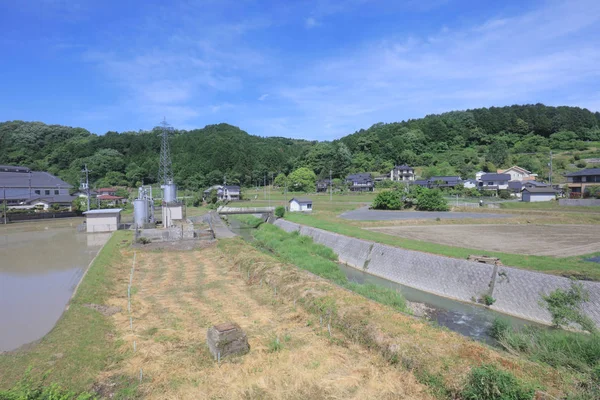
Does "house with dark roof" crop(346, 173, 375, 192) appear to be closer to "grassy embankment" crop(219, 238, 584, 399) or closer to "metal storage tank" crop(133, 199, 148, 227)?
"metal storage tank" crop(133, 199, 148, 227)

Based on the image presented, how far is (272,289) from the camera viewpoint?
14344 mm

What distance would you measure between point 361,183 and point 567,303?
190 feet

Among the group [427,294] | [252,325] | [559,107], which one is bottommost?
[427,294]

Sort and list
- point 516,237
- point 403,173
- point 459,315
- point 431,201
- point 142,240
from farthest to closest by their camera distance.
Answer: point 403,173, point 431,201, point 142,240, point 516,237, point 459,315

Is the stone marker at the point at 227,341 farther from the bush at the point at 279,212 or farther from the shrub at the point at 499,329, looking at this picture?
the bush at the point at 279,212

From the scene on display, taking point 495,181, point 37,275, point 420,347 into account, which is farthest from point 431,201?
point 37,275

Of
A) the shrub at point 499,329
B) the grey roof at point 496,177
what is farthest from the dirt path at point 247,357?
the grey roof at point 496,177

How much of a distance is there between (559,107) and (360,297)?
11936 centimetres

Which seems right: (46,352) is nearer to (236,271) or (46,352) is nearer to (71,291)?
(71,291)

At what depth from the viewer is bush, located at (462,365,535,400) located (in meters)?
5.91

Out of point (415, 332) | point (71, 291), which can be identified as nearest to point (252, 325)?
point (415, 332)

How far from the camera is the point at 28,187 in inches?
2036

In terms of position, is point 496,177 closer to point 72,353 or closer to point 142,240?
point 142,240

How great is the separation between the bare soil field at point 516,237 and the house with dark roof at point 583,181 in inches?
735
